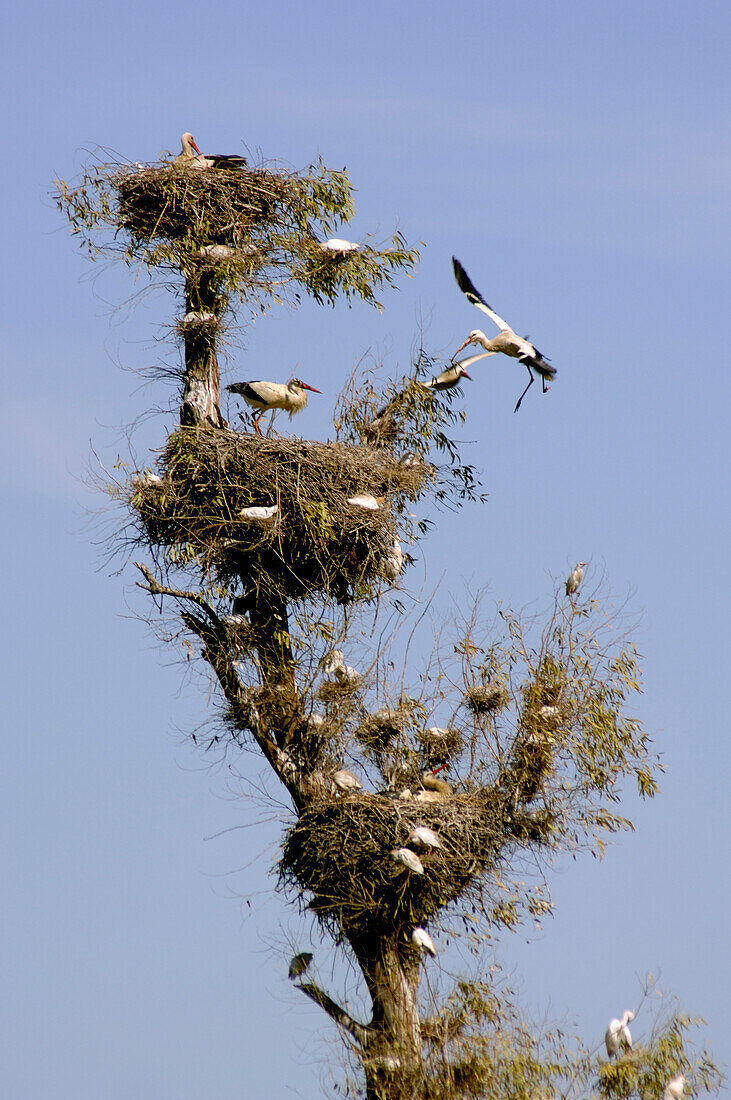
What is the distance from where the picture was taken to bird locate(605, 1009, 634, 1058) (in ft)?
45.1

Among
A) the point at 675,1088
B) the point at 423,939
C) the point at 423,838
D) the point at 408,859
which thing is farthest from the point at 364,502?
the point at 675,1088

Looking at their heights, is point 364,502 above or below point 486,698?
above

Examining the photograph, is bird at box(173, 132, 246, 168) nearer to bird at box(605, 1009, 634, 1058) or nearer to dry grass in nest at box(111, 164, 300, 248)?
dry grass in nest at box(111, 164, 300, 248)

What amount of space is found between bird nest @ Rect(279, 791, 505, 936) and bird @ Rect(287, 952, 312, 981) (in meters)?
0.36

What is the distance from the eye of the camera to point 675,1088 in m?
13.3

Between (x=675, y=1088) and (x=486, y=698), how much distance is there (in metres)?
3.62

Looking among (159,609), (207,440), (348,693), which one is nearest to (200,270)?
(207,440)

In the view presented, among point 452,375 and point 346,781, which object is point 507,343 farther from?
point 346,781

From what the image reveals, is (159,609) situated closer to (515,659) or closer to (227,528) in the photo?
(227,528)

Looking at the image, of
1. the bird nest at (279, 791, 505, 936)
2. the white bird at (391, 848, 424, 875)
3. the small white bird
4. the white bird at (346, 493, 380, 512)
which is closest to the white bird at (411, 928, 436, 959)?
the bird nest at (279, 791, 505, 936)

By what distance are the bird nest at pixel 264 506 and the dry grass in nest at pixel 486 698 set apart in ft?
5.07

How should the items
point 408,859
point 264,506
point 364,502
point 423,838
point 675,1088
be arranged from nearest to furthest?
point 675,1088, point 408,859, point 423,838, point 264,506, point 364,502

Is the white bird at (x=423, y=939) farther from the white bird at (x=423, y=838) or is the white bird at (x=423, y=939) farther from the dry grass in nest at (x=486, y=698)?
the dry grass in nest at (x=486, y=698)

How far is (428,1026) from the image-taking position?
13.8 metres
